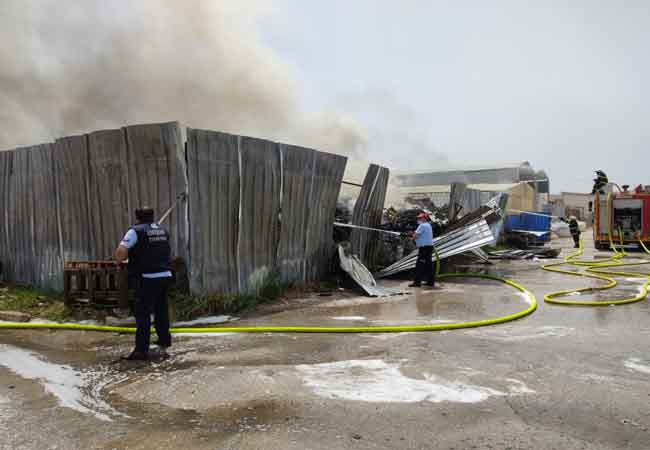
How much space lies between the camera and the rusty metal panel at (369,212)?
9195 millimetres

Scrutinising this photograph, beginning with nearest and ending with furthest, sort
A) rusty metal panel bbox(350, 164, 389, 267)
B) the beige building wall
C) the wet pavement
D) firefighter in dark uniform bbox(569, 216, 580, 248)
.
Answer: the wet pavement, rusty metal panel bbox(350, 164, 389, 267), firefighter in dark uniform bbox(569, 216, 580, 248), the beige building wall

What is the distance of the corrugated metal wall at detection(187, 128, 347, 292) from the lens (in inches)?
242

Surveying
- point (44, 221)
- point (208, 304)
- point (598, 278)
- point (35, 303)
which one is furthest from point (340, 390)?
point (598, 278)

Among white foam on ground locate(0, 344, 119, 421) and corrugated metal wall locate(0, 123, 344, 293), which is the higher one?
corrugated metal wall locate(0, 123, 344, 293)

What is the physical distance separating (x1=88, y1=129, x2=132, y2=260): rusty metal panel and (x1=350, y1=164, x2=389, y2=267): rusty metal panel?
4286 millimetres

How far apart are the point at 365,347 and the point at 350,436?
191cm

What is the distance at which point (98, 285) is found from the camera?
574 cm

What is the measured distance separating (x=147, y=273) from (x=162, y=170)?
6.75 feet

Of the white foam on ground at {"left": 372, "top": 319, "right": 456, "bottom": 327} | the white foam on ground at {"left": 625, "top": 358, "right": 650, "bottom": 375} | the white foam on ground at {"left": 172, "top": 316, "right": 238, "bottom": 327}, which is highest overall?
the white foam on ground at {"left": 172, "top": 316, "right": 238, "bottom": 327}

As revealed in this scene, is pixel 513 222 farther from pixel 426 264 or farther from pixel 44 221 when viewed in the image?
pixel 44 221

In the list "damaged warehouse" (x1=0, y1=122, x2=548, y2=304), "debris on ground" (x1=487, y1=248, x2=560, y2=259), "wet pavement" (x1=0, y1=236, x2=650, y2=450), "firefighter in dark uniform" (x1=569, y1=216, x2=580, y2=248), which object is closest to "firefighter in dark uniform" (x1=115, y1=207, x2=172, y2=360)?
"wet pavement" (x1=0, y1=236, x2=650, y2=450)

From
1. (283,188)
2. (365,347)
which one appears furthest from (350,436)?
(283,188)

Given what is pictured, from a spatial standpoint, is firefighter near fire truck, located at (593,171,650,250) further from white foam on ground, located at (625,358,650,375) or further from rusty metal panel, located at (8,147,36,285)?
rusty metal panel, located at (8,147,36,285)

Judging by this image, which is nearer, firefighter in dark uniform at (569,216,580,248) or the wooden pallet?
the wooden pallet
